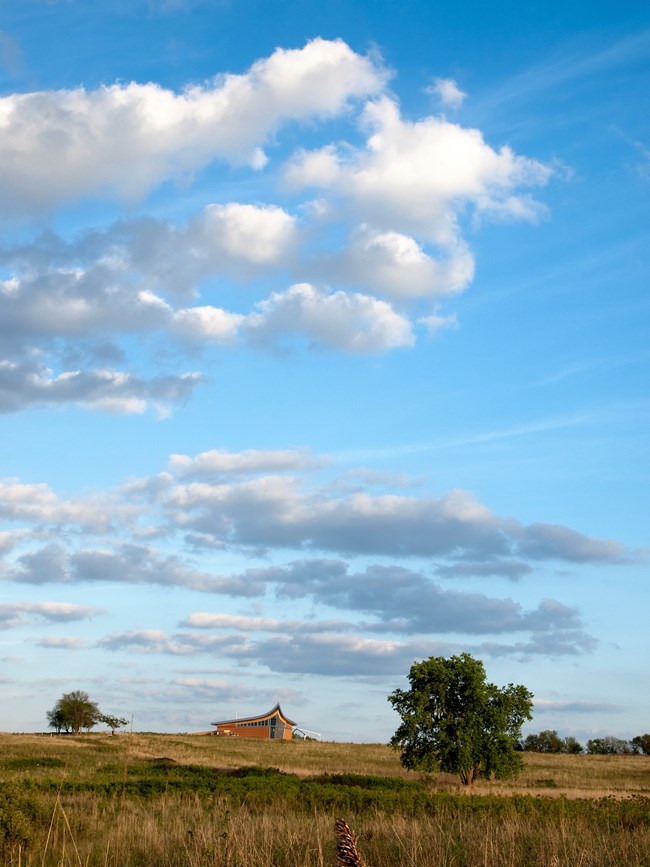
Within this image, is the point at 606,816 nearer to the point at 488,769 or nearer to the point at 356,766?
the point at 488,769

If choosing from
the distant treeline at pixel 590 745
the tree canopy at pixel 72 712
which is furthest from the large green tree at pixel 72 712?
the distant treeline at pixel 590 745

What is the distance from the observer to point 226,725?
12769 centimetres

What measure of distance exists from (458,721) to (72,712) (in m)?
77.3

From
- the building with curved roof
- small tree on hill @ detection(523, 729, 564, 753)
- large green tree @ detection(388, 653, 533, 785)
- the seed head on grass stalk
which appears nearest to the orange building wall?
the building with curved roof

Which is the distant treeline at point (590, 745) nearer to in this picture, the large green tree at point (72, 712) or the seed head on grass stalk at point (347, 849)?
the large green tree at point (72, 712)

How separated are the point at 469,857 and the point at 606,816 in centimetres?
808

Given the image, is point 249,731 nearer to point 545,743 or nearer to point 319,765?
point 545,743

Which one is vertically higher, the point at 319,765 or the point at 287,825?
the point at 287,825

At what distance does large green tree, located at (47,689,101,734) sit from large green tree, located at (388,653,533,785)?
235ft

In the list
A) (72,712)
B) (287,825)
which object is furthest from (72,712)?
(287,825)

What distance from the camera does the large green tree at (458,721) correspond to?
42.6 m

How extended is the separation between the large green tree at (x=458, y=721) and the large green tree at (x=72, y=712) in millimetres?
71503

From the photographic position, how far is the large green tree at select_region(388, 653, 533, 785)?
4259cm

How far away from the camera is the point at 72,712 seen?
106188 millimetres
